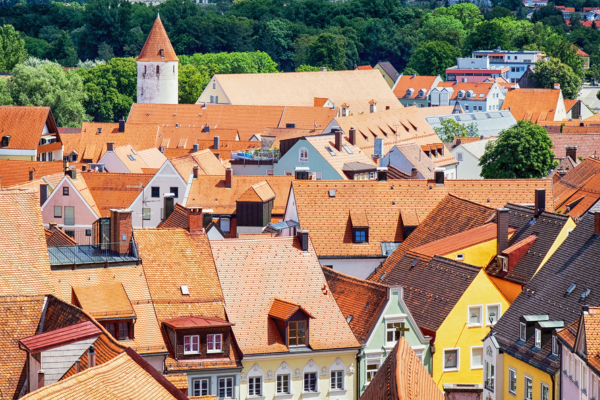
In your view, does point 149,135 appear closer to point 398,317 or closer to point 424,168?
point 424,168

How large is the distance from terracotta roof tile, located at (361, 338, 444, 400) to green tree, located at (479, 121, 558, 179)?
148ft

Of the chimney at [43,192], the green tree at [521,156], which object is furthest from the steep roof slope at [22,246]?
the green tree at [521,156]

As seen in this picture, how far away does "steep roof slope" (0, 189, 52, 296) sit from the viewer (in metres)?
31.2

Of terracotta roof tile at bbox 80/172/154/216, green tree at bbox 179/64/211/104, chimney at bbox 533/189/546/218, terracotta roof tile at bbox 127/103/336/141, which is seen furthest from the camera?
green tree at bbox 179/64/211/104

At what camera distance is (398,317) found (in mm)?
Result: 37969

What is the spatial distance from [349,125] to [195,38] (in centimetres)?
10890

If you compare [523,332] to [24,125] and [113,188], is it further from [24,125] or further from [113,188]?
[24,125]

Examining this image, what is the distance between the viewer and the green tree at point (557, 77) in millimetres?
158625

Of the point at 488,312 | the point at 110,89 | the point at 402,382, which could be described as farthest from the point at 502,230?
the point at 110,89

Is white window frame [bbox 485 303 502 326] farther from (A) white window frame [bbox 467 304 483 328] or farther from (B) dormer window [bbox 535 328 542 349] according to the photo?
(B) dormer window [bbox 535 328 542 349]

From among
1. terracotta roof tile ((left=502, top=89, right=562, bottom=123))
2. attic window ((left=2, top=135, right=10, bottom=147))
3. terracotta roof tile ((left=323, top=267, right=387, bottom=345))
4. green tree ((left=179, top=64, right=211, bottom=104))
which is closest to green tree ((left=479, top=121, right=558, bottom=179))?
terracotta roof tile ((left=323, top=267, right=387, bottom=345))

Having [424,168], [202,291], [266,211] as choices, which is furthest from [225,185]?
[202,291]

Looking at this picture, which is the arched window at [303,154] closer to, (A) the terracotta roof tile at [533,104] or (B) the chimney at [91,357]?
(B) the chimney at [91,357]

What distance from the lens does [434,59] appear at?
186 metres
